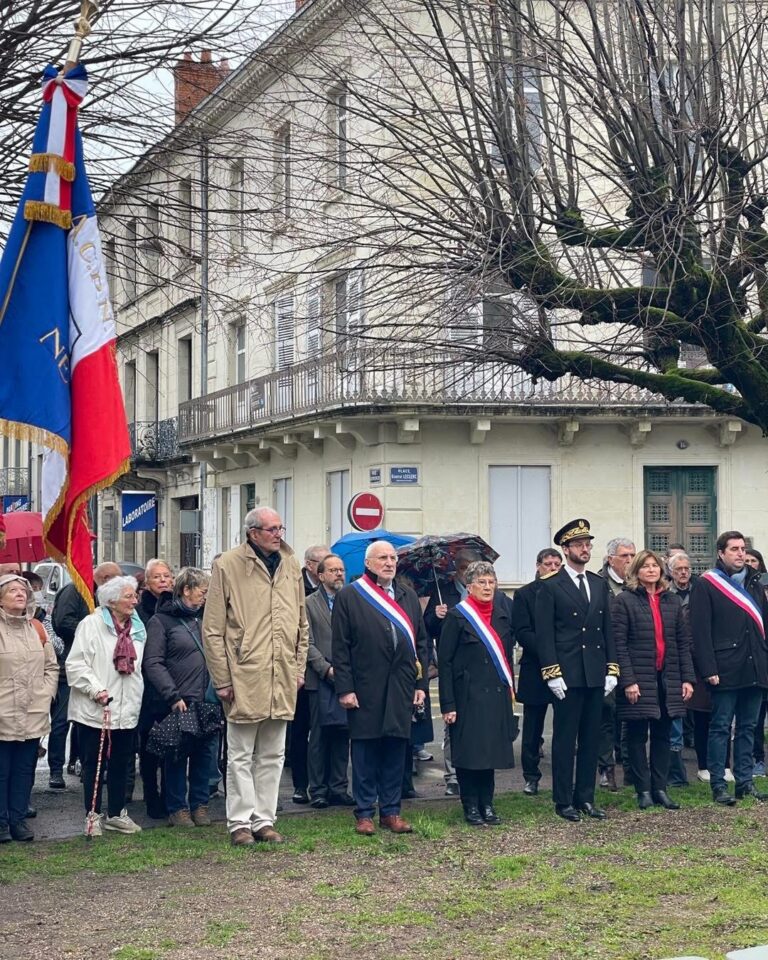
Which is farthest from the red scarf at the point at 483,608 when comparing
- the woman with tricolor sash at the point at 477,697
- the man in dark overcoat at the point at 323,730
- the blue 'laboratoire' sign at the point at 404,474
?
the blue 'laboratoire' sign at the point at 404,474

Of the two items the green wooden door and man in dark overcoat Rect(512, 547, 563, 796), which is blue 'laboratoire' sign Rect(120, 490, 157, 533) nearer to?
the green wooden door

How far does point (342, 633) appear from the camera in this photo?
32.7 feet

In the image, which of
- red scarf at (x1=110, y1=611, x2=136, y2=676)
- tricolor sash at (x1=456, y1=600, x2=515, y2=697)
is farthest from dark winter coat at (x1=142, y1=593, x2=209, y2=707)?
tricolor sash at (x1=456, y1=600, x2=515, y2=697)

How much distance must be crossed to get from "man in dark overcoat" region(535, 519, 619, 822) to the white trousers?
2035 millimetres

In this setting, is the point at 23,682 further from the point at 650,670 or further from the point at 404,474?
the point at 404,474

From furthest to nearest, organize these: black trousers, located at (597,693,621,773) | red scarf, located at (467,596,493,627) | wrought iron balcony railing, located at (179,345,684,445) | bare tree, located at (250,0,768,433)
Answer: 1. wrought iron balcony railing, located at (179,345,684,445)
2. bare tree, located at (250,0,768,433)
3. black trousers, located at (597,693,621,773)
4. red scarf, located at (467,596,493,627)

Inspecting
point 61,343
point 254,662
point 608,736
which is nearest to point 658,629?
point 608,736

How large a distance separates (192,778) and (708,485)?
66.3ft

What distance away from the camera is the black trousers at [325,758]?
35.7ft

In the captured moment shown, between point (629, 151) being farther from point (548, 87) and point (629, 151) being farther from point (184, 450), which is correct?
point (184, 450)

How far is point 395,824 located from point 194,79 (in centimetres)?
605

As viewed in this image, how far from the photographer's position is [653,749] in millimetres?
10773

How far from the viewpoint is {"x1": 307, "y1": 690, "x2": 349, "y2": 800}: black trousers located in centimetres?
1087

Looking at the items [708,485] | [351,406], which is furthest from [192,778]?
[708,485]
